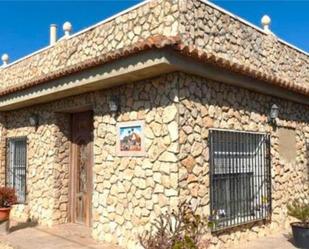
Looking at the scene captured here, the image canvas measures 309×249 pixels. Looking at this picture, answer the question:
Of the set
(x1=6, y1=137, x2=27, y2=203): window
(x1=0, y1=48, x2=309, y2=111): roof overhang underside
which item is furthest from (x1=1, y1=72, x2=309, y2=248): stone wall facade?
(x1=6, y1=137, x2=27, y2=203): window

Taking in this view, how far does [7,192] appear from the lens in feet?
32.0

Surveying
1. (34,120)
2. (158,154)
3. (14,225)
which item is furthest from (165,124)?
(14,225)

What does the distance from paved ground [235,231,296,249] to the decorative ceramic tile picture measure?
2.70 m

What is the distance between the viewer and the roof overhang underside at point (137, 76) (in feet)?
22.3

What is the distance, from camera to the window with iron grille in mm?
7992

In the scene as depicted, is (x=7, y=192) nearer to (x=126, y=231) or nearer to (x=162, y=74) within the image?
(x=126, y=231)

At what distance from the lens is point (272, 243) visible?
845 centimetres

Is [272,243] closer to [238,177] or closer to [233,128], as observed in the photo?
[238,177]

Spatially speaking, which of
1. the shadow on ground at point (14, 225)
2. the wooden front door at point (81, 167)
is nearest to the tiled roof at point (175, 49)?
the wooden front door at point (81, 167)

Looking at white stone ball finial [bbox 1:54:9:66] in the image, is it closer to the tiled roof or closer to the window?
the window

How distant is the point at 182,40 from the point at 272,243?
438 centimetres

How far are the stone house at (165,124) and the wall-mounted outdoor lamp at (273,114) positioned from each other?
0.07 feet

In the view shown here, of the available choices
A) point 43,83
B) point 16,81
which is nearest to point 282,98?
point 43,83

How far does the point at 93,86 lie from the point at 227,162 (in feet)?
10.0
